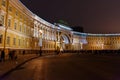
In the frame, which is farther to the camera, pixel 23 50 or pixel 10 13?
pixel 23 50

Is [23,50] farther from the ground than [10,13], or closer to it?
closer to it

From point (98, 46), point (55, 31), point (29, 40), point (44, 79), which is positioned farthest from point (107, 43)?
point (44, 79)

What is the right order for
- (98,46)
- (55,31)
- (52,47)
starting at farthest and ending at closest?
(98,46), (55,31), (52,47)

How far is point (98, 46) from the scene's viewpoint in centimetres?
17000

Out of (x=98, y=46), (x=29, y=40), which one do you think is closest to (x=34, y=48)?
(x=29, y=40)

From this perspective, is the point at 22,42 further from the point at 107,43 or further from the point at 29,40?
the point at 107,43

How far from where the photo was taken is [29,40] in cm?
5900

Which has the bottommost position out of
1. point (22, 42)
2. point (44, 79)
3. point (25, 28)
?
point (44, 79)

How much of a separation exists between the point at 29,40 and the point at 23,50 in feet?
28.1

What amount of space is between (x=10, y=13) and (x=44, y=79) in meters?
30.8

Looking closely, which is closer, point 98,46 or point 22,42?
point 22,42

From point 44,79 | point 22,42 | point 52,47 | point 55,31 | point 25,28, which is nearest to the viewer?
point 44,79

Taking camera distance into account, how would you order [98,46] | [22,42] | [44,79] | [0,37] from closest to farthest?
[44,79]
[0,37]
[22,42]
[98,46]

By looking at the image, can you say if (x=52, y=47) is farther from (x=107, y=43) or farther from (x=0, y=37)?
(x=107, y=43)
